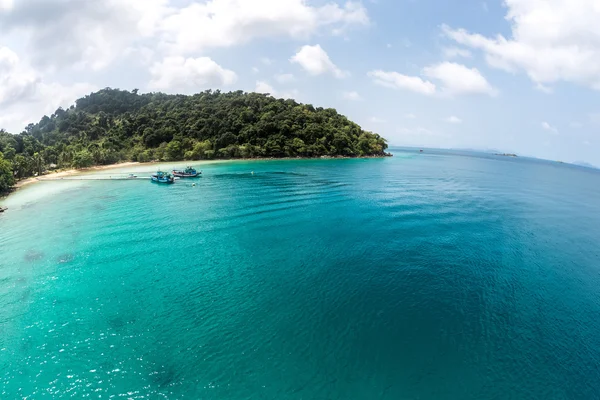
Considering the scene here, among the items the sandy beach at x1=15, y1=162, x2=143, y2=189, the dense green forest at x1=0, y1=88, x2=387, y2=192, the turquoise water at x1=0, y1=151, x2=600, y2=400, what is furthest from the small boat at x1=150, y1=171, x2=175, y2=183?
the dense green forest at x1=0, y1=88, x2=387, y2=192

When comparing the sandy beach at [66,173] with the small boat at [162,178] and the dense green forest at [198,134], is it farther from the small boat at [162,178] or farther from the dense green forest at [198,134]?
the small boat at [162,178]

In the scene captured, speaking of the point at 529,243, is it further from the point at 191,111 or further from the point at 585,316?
the point at 191,111

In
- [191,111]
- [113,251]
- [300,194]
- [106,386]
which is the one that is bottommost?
[106,386]

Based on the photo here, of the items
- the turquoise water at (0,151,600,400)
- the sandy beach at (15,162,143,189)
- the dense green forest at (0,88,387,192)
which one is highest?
the dense green forest at (0,88,387,192)

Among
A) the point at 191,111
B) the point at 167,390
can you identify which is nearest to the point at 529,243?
the point at 167,390

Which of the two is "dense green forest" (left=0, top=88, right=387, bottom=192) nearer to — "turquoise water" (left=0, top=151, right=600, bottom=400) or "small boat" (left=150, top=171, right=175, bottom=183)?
"small boat" (left=150, top=171, right=175, bottom=183)

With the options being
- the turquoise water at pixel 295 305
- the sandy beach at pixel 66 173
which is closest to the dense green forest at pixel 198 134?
the sandy beach at pixel 66 173

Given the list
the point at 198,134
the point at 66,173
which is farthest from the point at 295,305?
the point at 198,134

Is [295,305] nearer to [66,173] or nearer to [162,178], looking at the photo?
[162,178]
